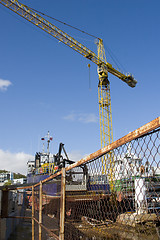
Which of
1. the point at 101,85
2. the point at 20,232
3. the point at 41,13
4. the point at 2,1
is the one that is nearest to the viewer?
the point at 20,232

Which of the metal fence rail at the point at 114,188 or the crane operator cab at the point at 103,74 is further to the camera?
the crane operator cab at the point at 103,74

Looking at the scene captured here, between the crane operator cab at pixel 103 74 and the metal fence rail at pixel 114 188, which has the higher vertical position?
the crane operator cab at pixel 103 74

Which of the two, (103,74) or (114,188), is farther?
(103,74)

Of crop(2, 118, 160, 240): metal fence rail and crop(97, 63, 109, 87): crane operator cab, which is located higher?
crop(97, 63, 109, 87): crane operator cab

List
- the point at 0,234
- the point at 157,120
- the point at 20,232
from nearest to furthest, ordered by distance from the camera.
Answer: the point at 157,120, the point at 0,234, the point at 20,232

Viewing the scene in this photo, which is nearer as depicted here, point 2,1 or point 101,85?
point 2,1

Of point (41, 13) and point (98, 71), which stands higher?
point (41, 13)

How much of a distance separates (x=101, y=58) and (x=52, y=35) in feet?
38.8

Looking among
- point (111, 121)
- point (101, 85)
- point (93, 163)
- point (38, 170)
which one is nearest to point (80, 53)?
point (101, 85)

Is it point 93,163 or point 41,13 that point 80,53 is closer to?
point 41,13

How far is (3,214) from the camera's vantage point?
9328 millimetres

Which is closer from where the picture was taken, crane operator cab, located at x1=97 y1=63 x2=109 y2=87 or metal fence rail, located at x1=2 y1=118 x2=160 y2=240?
metal fence rail, located at x1=2 y1=118 x2=160 y2=240

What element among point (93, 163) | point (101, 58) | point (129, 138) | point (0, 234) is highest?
point (101, 58)

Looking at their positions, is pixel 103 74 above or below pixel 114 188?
above
